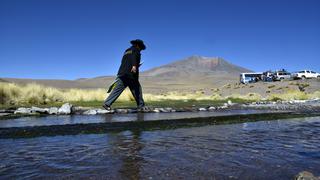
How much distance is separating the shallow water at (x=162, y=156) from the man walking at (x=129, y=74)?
5.45 meters

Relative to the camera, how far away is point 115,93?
12.8m

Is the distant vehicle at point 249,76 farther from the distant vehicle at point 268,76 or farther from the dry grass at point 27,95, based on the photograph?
the dry grass at point 27,95

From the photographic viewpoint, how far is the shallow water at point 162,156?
13.9 feet

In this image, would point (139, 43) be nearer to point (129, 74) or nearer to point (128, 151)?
point (129, 74)

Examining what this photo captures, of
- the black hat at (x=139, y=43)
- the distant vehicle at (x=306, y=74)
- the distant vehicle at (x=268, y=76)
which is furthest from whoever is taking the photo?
the distant vehicle at (x=306, y=74)

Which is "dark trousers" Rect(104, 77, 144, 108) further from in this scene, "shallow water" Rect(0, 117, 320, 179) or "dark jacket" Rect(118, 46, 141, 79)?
"shallow water" Rect(0, 117, 320, 179)

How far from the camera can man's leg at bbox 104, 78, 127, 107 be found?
12781 millimetres

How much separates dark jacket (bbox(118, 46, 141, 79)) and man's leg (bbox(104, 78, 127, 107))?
0.29 meters

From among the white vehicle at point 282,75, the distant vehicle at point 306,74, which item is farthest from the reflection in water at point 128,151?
the distant vehicle at point 306,74

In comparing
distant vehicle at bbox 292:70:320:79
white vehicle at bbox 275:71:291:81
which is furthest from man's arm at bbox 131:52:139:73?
distant vehicle at bbox 292:70:320:79

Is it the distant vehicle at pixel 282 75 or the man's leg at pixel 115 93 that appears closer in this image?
the man's leg at pixel 115 93

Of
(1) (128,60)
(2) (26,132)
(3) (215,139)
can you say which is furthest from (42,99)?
(3) (215,139)

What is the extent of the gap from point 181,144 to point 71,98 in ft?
55.1

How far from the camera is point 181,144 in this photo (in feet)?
20.0
